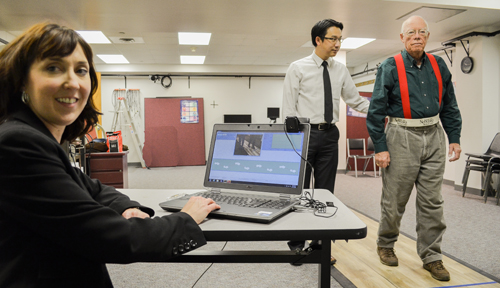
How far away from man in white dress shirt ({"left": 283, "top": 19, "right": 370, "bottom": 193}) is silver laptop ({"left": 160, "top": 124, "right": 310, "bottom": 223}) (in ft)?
3.49

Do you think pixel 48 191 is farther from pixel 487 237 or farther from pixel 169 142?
pixel 169 142

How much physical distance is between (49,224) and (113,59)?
28.3 feet

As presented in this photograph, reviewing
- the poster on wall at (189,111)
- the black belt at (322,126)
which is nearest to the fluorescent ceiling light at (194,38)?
the poster on wall at (189,111)

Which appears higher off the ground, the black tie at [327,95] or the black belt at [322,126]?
the black tie at [327,95]

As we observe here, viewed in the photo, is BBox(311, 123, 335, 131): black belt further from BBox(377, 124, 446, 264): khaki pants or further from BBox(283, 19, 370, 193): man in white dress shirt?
BBox(377, 124, 446, 264): khaki pants

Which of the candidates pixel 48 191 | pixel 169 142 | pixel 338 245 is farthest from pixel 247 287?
pixel 169 142

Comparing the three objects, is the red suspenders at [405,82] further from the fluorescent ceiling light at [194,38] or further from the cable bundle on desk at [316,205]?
the fluorescent ceiling light at [194,38]

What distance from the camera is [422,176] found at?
224 cm

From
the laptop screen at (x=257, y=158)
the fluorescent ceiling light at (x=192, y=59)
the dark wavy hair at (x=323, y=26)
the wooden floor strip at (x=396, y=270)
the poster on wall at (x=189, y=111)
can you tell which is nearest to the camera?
→ the laptop screen at (x=257, y=158)

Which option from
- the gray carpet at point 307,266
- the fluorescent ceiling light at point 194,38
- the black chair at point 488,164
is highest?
the fluorescent ceiling light at point 194,38

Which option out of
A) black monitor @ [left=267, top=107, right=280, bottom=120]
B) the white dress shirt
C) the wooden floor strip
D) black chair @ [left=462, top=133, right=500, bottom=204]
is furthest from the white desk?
black monitor @ [left=267, top=107, right=280, bottom=120]

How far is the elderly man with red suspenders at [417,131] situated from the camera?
220 cm

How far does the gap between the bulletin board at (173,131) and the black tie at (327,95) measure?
760 centimetres

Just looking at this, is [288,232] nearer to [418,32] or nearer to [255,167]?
[255,167]
